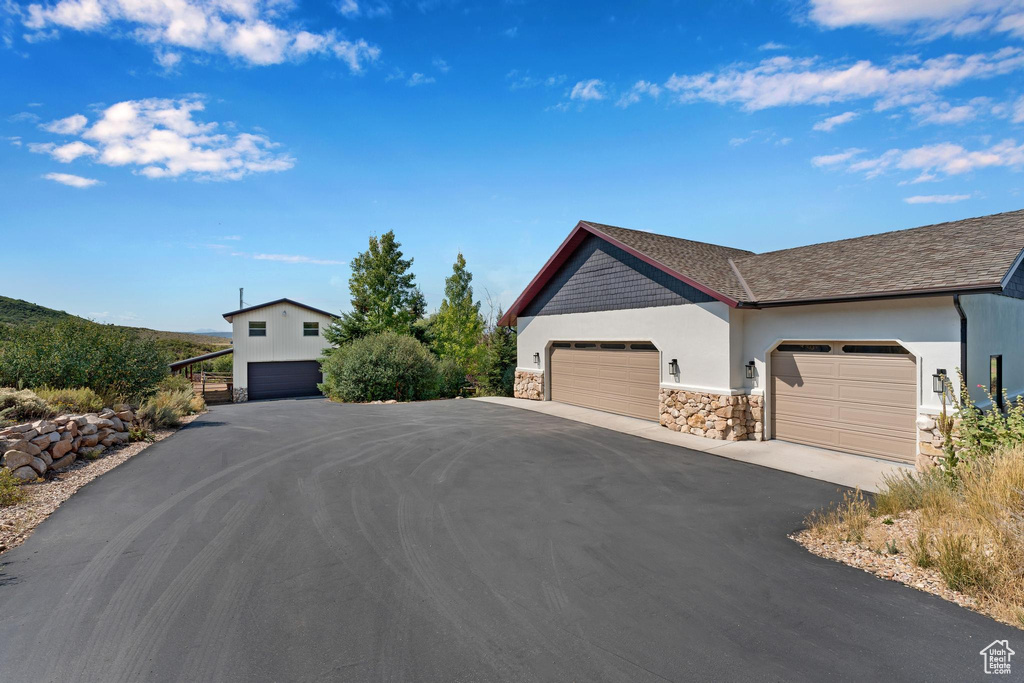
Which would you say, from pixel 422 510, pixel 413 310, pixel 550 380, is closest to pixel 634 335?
pixel 550 380

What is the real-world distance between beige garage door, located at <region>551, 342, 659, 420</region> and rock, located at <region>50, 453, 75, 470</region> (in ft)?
42.3

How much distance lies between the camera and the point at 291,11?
11.7 metres

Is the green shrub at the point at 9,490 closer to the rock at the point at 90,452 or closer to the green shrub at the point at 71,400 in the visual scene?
the rock at the point at 90,452

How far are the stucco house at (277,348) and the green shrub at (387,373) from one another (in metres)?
11.7

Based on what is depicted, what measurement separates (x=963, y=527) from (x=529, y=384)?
1429cm

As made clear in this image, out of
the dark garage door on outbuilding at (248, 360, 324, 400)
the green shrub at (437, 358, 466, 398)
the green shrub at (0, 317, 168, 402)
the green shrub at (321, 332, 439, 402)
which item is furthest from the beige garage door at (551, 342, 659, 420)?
the dark garage door on outbuilding at (248, 360, 324, 400)

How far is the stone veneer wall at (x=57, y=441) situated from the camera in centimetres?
743

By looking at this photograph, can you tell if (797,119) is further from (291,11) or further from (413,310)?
(413,310)

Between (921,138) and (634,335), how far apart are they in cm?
971

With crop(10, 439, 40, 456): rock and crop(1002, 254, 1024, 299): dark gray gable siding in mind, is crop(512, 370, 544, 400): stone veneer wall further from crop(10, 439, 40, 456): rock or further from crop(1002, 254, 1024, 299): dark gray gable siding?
crop(10, 439, 40, 456): rock

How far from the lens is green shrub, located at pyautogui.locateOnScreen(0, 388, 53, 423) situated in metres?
8.64

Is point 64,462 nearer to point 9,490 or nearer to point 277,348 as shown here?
point 9,490

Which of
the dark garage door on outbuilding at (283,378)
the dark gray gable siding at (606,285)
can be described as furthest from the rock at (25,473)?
the dark garage door on outbuilding at (283,378)

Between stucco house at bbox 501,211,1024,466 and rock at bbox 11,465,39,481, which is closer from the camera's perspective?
rock at bbox 11,465,39,481
